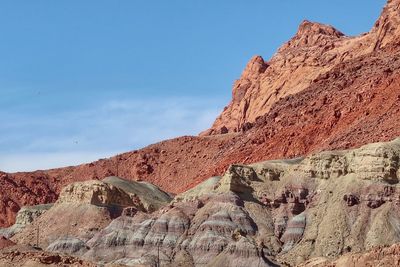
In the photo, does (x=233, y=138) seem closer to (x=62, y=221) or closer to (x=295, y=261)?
(x=62, y=221)

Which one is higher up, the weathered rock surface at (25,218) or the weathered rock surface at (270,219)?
the weathered rock surface at (25,218)

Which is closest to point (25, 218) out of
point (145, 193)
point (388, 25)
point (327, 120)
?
point (145, 193)

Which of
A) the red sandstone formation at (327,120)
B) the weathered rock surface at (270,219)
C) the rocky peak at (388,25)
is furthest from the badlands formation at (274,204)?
the rocky peak at (388,25)

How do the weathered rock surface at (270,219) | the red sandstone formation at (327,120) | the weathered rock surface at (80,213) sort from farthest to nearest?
the red sandstone formation at (327,120) < the weathered rock surface at (80,213) < the weathered rock surface at (270,219)

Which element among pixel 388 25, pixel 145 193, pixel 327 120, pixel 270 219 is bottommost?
pixel 270 219

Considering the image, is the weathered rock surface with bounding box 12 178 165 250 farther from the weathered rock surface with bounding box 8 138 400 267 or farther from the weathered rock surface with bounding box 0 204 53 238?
the weathered rock surface with bounding box 0 204 53 238

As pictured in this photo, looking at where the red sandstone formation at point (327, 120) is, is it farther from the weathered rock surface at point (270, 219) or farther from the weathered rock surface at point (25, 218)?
the weathered rock surface at point (25, 218)

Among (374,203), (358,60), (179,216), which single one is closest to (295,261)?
(374,203)

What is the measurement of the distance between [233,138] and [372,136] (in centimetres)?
5524

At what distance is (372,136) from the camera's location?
139500 millimetres

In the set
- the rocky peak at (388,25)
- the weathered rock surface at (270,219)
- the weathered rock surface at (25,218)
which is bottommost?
the weathered rock surface at (270,219)

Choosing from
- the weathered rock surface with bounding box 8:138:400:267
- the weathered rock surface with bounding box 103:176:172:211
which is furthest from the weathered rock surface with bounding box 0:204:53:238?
the weathered rock surface with bounding box 8:138:400:267

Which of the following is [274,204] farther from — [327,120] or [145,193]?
[145,193]

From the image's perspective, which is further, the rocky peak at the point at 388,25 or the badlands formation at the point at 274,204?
the rocky peak at the point at 388,25
